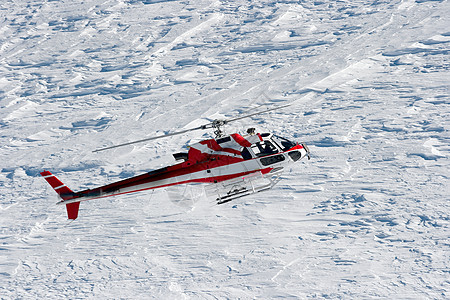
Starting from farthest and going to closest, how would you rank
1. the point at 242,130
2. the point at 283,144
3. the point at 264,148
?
the point at 242,130 → the point at 283,144 → the point at 264,148

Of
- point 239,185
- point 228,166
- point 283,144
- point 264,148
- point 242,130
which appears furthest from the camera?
point 242,130

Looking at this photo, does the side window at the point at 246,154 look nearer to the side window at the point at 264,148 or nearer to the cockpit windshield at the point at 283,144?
the side window at the point at 264,148

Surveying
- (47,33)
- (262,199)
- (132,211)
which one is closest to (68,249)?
(132,211)

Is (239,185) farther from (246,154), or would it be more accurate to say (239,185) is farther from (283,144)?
(283,144)

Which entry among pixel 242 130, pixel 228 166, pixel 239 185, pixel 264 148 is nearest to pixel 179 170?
pixel 228 166

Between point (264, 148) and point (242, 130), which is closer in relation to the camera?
point (264, 148)
